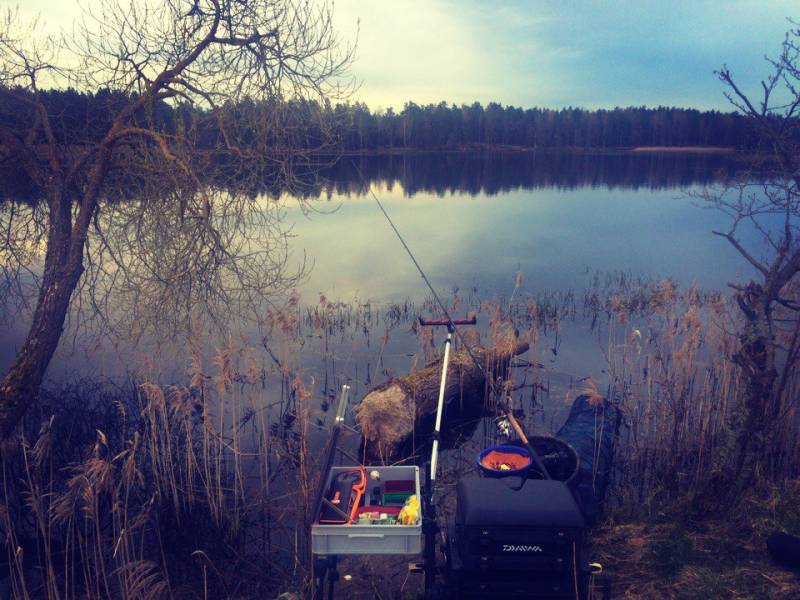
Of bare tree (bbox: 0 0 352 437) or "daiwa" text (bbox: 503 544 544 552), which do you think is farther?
bare tree (bbox: 0 0 352 437)

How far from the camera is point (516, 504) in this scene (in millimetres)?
3082

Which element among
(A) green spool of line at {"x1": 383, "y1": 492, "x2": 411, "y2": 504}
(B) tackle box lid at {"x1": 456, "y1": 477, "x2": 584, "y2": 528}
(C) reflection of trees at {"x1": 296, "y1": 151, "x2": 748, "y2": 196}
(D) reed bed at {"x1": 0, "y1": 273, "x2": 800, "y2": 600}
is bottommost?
(D) reed bed at {"x1": 0, "y1": 273, "x2": 800, "y2": 600}

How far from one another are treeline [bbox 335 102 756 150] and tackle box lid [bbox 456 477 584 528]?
7722 cm

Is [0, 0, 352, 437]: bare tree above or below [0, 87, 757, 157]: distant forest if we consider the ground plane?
below

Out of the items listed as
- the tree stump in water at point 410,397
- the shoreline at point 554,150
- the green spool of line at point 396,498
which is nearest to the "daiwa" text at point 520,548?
the green spool of line at point 396,498

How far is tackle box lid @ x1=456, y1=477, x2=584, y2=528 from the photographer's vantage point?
2986 mm

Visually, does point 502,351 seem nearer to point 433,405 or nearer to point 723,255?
point 433,405

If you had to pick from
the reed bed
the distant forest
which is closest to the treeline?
the distant forest

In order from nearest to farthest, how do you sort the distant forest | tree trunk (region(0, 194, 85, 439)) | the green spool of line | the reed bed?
the green spool of line < the reed bed < tree trunk (region(0, 194, 85, 439)) < the distant forest

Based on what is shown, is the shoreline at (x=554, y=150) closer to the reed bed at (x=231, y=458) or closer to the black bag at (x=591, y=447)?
the reed bed at (x=231, y=458)

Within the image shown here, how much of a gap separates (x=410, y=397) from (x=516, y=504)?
393 cm

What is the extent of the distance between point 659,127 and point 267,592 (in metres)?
99.8

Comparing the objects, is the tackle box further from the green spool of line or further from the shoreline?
the shoreline

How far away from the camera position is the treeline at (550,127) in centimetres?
8412
